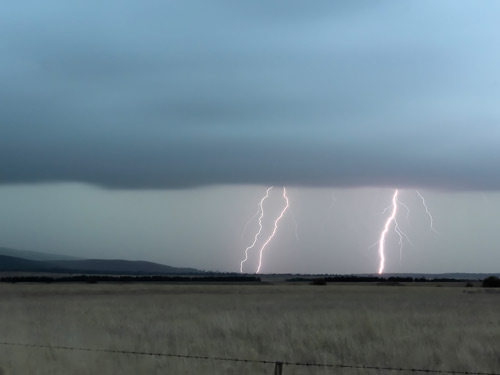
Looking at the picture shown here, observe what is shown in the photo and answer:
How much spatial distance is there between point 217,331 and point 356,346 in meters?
5.29

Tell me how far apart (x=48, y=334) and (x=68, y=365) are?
6170mm

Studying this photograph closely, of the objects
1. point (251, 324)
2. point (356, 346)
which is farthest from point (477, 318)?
point (356, 346)

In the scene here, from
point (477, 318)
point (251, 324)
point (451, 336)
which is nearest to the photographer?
point (451, 336)

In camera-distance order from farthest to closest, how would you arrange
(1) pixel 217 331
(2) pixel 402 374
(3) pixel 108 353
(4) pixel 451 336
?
(1) pixel 217 331 < (4) pixel 451 336 < (3) pixel 108 353 < (2) pixel 402 374

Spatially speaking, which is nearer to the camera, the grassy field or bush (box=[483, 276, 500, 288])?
the grassy field

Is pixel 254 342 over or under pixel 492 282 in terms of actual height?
under

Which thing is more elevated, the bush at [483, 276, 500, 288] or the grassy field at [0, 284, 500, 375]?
the bush at [483, 276, 500, 288]

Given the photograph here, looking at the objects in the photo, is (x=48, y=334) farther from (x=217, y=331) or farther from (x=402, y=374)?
(x=402, y=374)

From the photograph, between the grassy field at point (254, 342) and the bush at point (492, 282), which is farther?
the bush at point (492, 282)

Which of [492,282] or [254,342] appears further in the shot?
[492,282]

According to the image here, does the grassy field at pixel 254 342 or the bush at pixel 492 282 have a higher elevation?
the bush at pixel 492 282

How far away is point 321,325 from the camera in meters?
23.4

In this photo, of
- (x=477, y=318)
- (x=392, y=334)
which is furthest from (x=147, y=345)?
(x=477, y=318)

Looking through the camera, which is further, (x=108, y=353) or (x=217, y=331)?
(x=217, y=331)
